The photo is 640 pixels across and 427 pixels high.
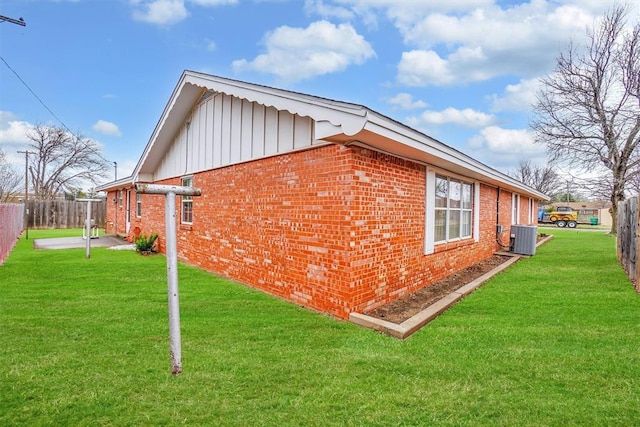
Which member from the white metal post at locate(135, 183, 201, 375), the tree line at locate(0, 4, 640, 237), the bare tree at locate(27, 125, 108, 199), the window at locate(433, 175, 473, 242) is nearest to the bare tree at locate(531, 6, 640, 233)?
the tree line at locate(0, 4, 640, 237)

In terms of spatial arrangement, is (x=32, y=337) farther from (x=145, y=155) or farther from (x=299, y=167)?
(x=145, y=155)

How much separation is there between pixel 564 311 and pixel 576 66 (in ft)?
77.2

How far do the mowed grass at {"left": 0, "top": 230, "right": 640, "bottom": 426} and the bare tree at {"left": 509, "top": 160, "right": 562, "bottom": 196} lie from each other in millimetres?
51345

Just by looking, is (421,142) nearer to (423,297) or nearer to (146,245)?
(423,297)

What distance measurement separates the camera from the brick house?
486 cm

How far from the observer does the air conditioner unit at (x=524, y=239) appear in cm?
1181

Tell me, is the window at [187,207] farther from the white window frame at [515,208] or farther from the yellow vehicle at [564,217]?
the yellow vehicle at [564,217]

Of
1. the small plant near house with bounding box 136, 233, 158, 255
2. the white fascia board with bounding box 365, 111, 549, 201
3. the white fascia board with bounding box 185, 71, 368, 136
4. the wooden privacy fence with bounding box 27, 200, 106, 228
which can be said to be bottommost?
the small plant near house with bounding box 136, 233, 158, 255

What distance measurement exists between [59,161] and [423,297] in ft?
119

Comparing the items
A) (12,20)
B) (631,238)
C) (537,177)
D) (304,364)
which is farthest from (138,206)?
(537,177)

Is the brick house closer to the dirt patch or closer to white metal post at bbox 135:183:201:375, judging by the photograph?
the dirt patch

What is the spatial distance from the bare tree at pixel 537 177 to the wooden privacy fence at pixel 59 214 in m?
51.3

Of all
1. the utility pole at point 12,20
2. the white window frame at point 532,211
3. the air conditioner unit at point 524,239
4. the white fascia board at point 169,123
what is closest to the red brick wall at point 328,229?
the white fascia board at point 169,123

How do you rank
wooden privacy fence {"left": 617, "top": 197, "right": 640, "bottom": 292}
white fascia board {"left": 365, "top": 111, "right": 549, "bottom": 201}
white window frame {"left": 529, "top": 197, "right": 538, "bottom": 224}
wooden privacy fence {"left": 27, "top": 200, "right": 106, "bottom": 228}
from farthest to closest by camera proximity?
wooden privacy fence {"left": 27, "top": 200, "right": 106, "bottom": 228}, white window frame {"left": 529, "top": 197, "right": 538, "bottom": 224}, wooden privacy fence {"left": 617, "top": 197, "right": 640, "bottom": 292}, white fascia board {"left": 365, "top": 111, "right": 549, "bottom": 201}
